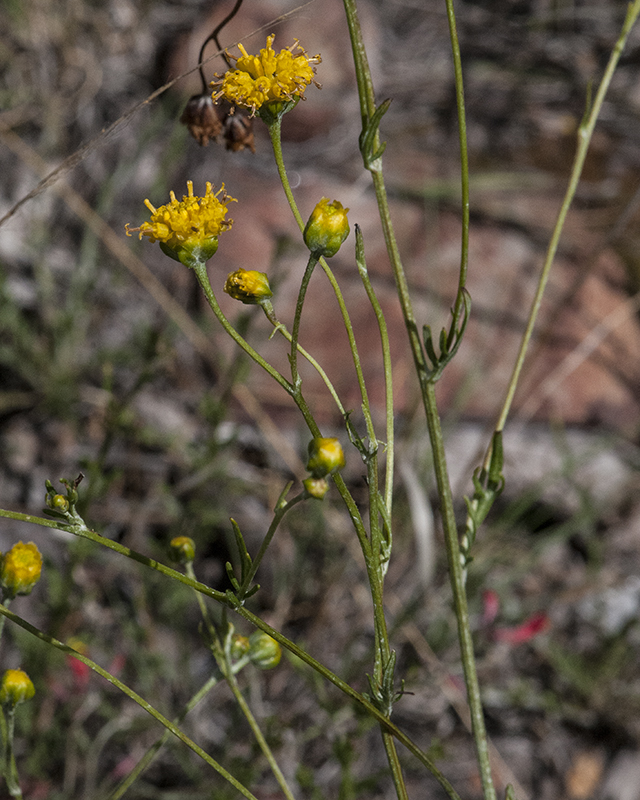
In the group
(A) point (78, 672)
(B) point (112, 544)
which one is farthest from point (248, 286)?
(A) point (78, 672)

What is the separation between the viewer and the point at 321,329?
2795 mm

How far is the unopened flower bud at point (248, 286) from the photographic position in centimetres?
96

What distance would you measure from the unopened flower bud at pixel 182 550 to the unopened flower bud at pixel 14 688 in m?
0.27

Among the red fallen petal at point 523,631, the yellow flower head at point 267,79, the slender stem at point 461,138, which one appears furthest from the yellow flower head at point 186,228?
the red fallen petal at point 523,631

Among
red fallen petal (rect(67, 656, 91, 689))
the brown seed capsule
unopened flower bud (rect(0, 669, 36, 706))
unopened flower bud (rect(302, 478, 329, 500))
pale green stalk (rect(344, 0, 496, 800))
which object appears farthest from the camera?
red fallen petal (rect(67, 656, 91, 689))

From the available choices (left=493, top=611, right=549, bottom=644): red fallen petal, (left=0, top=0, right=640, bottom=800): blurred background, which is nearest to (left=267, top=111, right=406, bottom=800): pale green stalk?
(left=0, top=0, right=640, bottom=800): blurred background

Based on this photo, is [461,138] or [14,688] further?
[14,688]

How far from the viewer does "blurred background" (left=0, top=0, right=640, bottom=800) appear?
2.10 m

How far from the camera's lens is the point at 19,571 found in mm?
1088

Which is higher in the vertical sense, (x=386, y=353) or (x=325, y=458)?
(x=386, y=353)

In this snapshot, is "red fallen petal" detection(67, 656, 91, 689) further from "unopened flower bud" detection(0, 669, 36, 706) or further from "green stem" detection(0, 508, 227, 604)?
"green stem" detection(0, 508, 227, 604)

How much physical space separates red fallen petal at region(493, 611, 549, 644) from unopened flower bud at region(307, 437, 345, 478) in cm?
148

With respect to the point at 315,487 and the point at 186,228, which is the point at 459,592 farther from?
the point at 186,228

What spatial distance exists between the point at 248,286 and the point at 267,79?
0.28 meters
